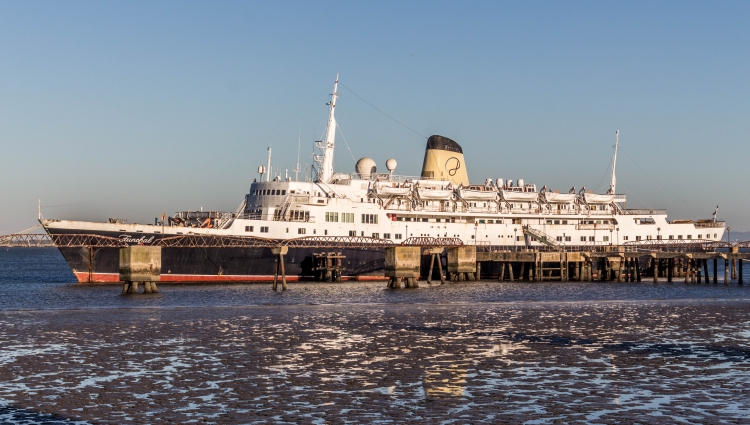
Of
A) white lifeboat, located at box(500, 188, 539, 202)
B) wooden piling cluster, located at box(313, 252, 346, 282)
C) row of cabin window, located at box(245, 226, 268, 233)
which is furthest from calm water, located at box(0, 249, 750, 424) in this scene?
white lifeboat, located at box(500, 188, 539, 202)

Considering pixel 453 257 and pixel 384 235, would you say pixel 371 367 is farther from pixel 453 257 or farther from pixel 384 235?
pixel 384 235

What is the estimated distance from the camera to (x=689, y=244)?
72.0 metres

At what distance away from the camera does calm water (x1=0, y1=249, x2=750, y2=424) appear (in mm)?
16609

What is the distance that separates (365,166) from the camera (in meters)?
67.1

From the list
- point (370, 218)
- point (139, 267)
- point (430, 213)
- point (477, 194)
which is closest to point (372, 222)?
point (370, 218)

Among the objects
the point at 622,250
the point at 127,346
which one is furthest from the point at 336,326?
the point at 622,250

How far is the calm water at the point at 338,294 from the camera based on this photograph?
41.0 meters

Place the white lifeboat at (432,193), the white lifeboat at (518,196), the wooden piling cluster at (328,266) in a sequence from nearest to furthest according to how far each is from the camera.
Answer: the wooden piling cluster at (328,266)
the white lifeboat at (432,193)
the white lifeboat at (518,196)

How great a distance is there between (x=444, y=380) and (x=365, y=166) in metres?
47.9

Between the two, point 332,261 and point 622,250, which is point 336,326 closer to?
point 332,261

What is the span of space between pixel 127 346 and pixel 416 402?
11621mm

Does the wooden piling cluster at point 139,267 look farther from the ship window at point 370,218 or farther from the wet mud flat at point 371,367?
the ship window at point 370,218

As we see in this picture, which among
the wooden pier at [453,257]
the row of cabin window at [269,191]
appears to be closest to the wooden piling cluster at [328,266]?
the wooden pier at [453,257]

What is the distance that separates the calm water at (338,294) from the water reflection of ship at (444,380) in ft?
64.6
